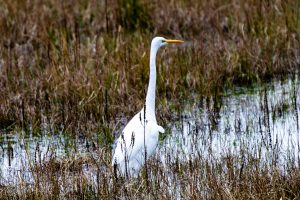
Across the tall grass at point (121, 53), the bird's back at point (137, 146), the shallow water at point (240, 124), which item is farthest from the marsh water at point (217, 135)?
the tall grass at point (121, 53)

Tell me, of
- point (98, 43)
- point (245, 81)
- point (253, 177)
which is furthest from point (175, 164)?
point (98, 43)

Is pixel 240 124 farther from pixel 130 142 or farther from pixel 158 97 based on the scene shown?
pixel 130 142

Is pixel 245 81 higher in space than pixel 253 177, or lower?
higher

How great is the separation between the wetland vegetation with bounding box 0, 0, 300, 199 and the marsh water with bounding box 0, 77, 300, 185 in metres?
0.02

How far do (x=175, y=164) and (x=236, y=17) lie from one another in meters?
4.87

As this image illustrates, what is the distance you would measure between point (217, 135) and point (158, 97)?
3.50 feet

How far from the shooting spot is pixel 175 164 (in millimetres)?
6074

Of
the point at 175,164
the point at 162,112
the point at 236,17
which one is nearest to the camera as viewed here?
the point at 175,164

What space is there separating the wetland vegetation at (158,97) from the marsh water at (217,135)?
21 mm

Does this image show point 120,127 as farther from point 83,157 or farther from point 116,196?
point 116,196

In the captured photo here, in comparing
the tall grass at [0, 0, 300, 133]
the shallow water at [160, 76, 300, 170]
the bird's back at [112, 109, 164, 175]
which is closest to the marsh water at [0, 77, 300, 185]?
the shallow water at [160, 76, 300, 170]

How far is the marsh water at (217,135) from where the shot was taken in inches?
248

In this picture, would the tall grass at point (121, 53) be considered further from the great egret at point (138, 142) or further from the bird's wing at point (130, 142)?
the bird's wing at point (130, 142)

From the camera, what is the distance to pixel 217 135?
23.8 feet
